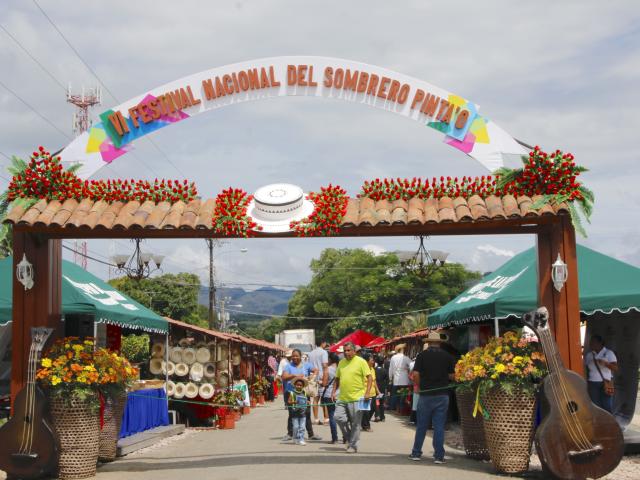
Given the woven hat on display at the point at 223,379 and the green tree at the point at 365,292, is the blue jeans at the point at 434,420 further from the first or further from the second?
the green tree at the point at 365,292

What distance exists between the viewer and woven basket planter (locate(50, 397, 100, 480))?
34.4 ft

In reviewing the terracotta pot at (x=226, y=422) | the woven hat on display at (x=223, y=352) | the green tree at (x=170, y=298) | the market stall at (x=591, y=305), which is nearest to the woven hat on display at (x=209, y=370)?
the woven hat on display at (x=223, y=352)

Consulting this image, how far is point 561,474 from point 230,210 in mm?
5419

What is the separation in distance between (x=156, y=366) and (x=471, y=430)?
11366 mm

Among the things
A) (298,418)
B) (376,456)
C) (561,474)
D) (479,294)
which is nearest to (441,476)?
(561,474)

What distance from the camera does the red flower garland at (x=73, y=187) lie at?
441 inches

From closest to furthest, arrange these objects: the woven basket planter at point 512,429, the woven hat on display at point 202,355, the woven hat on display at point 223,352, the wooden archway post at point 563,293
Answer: the woven basket planter at point 512,429
the wooden archway post at point 563,293
the woven hat on display at point 202,355
the woven hat on display at point 223,352

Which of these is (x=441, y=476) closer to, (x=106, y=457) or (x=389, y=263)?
(x=106, y=457)

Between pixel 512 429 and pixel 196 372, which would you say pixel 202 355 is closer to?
pixel 196 372

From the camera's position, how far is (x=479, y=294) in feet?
53.6

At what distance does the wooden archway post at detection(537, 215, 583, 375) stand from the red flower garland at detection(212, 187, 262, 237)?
13.1ft

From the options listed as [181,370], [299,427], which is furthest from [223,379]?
[299,427]

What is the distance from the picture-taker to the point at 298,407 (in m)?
14.5

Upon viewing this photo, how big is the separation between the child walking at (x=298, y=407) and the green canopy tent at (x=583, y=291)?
3.41m
